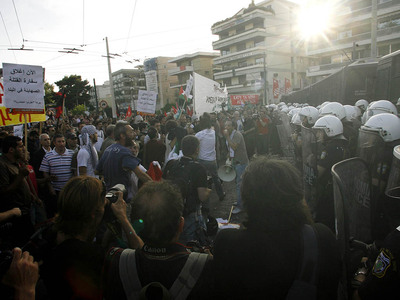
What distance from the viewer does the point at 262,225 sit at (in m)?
1.39

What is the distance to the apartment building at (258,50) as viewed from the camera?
176 feet

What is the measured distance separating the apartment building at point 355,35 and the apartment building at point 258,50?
6.26 m

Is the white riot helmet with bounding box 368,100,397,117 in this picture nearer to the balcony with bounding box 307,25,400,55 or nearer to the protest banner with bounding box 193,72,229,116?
the protest banner with bounding box 193,72,229,116

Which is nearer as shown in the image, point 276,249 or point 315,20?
point 276,249

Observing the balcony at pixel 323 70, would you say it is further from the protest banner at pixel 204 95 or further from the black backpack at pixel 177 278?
the black backpack at pixel 177 278

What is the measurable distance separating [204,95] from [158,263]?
10566 millimetres

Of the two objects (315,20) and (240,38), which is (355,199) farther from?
(240,38)

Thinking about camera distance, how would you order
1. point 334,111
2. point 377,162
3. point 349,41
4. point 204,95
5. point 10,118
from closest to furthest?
point 377,162 < point 334,111 < point 10,118 < point 204,95 < point 349,41

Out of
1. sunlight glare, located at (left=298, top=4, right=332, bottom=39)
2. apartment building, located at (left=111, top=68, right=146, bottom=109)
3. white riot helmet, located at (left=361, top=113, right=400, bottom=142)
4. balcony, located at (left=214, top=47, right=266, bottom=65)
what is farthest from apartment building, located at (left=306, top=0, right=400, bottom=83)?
apartment building, located at (left=111, top=68, right=146, bottom=109)

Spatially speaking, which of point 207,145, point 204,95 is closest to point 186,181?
point 207,145

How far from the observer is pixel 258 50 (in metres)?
53.0

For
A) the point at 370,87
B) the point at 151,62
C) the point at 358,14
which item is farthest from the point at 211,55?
the point at 370,87

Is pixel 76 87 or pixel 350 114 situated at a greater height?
pixel 76 87

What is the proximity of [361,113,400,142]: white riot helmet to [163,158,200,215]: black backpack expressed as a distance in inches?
73.8
